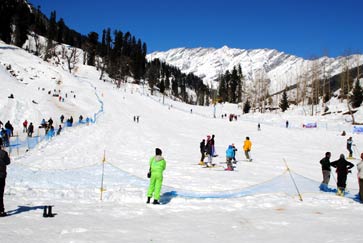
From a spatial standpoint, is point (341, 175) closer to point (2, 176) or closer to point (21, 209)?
point (21, 209)

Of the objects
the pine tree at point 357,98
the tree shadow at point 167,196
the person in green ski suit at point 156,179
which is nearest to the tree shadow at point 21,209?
the person in green ski suit at point 156,179

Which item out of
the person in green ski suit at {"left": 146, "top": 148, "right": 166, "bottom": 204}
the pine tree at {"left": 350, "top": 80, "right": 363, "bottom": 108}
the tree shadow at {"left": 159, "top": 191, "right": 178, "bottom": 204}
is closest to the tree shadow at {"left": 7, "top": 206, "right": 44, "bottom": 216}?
the person in green ski suit at {"left": 146, "top": 148, "right": 166, "bottom": 204}

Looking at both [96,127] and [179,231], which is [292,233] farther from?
[96,127]

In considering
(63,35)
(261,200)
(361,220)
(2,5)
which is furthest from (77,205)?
(63,35)

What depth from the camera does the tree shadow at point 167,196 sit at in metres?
10.7

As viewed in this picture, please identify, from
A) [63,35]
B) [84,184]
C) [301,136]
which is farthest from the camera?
[63,35]

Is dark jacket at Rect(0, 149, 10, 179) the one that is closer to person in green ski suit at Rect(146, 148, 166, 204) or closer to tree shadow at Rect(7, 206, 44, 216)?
tree shadow at Rect(7, 206, 44, 216)

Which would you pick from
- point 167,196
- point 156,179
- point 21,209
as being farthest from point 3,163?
point 167,196

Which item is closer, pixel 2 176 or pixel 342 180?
pixel 2 176

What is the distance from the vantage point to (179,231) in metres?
7.26

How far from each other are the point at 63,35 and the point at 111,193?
151 m

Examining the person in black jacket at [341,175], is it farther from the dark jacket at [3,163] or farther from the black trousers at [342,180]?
the dark jacket at [3,163]

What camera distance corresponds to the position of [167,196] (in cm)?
1131

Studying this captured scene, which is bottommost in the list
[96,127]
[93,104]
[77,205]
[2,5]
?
[77,205]
